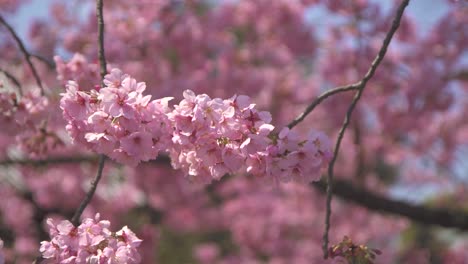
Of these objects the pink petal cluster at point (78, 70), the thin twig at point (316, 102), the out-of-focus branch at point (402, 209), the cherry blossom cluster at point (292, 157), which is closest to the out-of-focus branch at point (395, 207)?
the out-of-focus branch at point (402, 209)

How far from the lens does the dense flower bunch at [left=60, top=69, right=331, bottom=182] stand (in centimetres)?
171

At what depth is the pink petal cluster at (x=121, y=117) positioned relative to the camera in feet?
5.55

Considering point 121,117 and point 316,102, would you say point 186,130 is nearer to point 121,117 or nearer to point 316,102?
point 121,117

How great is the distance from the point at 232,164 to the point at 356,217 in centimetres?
721

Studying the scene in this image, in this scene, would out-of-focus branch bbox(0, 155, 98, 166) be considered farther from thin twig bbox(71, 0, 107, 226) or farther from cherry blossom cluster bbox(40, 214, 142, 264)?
cherry blossom cluster bbox(40, 214, 142, 264)

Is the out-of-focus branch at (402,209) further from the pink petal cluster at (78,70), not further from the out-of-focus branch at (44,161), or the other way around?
the pink petal cluster at (78,70)

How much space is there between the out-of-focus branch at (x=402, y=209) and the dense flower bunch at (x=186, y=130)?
109 inches

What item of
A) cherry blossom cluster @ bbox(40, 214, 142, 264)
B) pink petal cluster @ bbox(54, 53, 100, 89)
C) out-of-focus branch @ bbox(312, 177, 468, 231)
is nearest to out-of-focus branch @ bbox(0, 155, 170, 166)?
out-of-focus branch @ bbox(312, 177, 468, 231)

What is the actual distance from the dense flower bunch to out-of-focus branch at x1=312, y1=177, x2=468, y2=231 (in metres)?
2.77

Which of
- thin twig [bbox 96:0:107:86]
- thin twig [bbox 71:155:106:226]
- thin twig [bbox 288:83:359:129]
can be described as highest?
thin twig [bbox 96:0:107:86]

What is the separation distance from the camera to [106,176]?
654cm

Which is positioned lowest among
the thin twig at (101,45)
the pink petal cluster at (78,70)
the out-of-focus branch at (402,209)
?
the thin twig at (101,45)

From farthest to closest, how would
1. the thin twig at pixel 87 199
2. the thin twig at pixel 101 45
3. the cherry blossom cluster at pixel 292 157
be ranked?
1. the thin twig at pixel 101 45
2. the thin twig at pixel 87 199
3. the cherry blossom cluster at pixel 292 157

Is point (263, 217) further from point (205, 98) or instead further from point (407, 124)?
point (205, 98)
